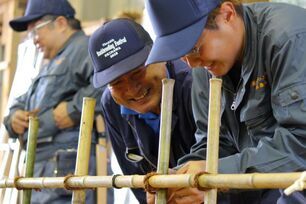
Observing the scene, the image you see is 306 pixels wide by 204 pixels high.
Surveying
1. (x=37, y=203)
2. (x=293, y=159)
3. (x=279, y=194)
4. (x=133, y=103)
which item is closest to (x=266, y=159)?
(x=293, y=159)

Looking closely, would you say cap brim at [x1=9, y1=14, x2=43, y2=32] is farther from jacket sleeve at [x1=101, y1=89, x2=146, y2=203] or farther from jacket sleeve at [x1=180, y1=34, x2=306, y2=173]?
jacket sleeve at [x1=180, y1=34, x2=306, y2=173]

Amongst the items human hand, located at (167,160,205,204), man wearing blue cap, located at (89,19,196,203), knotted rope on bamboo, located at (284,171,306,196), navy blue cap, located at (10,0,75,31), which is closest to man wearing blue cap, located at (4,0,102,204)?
navy blue cap, located at (10,0,75,31)

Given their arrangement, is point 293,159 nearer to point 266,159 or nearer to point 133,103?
point 266,159

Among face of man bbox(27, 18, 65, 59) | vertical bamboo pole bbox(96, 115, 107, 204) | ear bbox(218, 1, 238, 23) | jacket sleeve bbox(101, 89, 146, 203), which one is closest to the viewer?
ear bbox(218, 1, 238, 23)

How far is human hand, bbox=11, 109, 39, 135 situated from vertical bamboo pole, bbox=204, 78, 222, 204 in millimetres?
1370

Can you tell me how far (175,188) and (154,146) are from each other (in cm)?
48

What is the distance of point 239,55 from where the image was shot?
50.9 inches

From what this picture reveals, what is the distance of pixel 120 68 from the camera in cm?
160

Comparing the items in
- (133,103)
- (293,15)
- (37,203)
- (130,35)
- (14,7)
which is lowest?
(37,203)

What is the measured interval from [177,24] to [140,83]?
407mm

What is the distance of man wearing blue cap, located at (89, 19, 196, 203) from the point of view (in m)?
1.62

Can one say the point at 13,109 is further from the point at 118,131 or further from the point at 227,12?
the point at 227,12

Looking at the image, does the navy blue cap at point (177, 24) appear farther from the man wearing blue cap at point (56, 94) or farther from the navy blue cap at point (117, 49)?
the man wearing blue cap at point (56, 94)

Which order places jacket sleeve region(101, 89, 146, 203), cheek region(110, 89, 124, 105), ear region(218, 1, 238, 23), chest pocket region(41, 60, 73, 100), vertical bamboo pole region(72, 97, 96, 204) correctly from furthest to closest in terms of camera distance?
1. chest pocket region(41, 60, 73, 100)
2. jacket sleeve region(101, 89, 146, 203)
3. cheek region(110, 89, 124, 105)
4. vertical bamboo pole region(72, 97, 96, 204)
5. ear region(218, 1, 238, 23)
